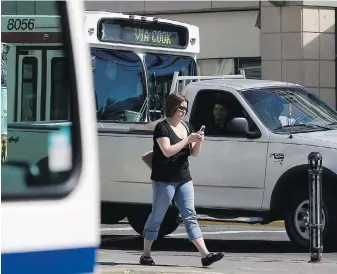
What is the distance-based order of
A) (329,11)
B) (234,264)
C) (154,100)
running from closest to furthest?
(234,264)
(154,100)
(329,11)

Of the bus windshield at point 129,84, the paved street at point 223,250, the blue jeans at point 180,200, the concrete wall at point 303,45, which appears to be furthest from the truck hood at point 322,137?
the concrete wall at point 303,45

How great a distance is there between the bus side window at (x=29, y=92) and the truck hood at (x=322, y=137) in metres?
7.18

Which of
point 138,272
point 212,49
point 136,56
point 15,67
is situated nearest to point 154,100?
point 136,56

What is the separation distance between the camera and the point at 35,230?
11.9 feet

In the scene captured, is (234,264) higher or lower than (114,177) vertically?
lower

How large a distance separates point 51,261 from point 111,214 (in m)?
9.54

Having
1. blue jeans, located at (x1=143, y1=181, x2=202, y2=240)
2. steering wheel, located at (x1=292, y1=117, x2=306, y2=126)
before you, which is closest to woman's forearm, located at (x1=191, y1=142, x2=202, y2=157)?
blue jeans, located at (x1=143, y1=181, x2=202, y2=240)

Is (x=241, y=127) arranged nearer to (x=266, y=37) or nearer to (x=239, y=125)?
(x=239, y=125)

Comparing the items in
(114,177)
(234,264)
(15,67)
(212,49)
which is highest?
(212,49)

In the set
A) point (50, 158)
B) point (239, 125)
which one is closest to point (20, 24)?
point (50, 158)

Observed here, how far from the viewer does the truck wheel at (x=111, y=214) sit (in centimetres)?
1266

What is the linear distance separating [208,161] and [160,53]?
3335 millimetres

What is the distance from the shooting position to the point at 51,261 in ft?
12.1

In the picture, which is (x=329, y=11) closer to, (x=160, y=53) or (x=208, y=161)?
(x=160, y=53)
